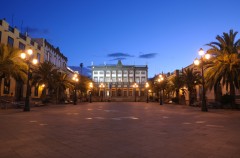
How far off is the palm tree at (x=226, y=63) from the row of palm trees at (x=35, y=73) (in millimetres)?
23600

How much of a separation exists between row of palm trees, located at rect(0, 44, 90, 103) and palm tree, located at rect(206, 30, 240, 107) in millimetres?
23600

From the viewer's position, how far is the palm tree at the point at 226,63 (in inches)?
985

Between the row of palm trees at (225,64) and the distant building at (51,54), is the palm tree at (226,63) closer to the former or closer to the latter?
the row of palm trees at (225,64)

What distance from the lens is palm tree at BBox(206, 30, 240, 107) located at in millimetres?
25031

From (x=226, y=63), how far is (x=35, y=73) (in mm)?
31000

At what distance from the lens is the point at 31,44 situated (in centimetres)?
4306

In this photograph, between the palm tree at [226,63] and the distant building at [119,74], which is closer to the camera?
the palm tree at [226,63]

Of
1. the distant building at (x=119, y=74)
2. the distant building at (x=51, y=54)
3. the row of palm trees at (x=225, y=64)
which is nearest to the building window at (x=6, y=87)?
the distant building at (x=51, y=54)

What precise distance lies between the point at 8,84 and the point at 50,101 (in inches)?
408

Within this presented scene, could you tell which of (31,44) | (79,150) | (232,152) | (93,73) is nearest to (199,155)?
(232,152)

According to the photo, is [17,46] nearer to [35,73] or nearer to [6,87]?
[35,73]

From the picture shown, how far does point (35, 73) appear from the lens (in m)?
39.1

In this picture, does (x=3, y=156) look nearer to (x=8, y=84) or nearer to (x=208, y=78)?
(x=208, y=78)

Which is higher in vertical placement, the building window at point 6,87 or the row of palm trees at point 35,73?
the row of palm trees at point 35,73
